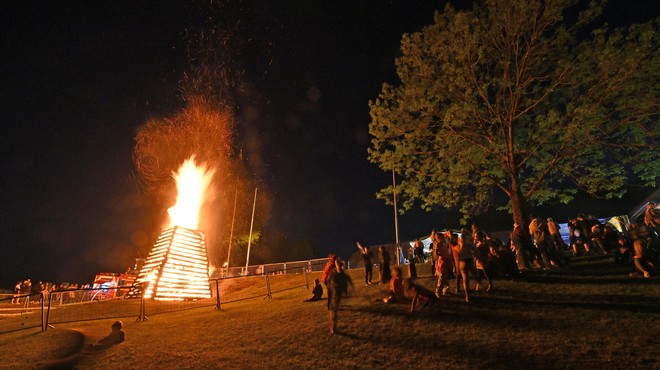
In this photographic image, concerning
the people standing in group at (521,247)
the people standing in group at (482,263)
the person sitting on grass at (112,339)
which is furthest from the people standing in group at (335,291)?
the people standing in group at (521,247)

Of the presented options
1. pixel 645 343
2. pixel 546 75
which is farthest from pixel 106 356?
pixel 546 75


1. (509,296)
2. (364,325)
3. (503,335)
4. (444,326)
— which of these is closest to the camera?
(503,335)

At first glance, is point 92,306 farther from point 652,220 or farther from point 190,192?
point 652,220

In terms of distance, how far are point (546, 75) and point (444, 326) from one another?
1220 cm

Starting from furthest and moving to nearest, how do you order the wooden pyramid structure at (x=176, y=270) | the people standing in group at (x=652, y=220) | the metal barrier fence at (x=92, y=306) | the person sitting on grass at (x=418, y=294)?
the wooden pyramid structure at (x=176, y=270), the metal barrier fence at (x=92, y=306), the people standing in group at (x=652, y=220), the person sitting on grass at (x=418, y=294)

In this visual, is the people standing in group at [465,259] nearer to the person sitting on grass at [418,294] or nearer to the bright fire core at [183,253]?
the person sitting on grass at [418,294]

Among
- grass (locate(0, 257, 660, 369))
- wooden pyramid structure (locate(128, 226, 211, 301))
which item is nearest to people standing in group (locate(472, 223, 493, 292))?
grass (locate(0, 257, 660, 369))

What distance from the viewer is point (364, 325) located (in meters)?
10.6

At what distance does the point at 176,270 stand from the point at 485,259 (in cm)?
1336

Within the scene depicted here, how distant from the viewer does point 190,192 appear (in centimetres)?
2152

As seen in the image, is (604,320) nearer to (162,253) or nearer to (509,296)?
(509,296)

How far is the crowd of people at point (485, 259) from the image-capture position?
11047 mm

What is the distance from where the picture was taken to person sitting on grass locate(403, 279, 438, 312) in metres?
10.7

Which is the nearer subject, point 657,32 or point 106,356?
point 106,356
